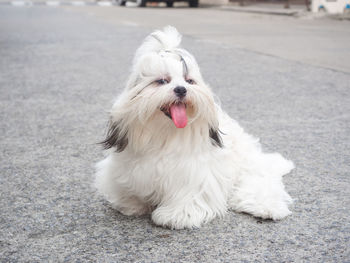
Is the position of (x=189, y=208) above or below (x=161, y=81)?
below

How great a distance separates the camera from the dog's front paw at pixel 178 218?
276 cm

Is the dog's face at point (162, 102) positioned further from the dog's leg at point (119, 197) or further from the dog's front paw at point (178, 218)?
the dog's front paw at point (178, 218)

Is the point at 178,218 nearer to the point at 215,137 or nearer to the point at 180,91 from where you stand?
the point at 215,137

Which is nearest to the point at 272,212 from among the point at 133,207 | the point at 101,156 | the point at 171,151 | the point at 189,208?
the point at 189,208

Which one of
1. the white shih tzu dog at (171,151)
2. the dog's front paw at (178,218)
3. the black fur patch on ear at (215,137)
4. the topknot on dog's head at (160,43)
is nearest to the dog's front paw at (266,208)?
the white shih tzu dog at (171,151)

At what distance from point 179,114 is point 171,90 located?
5.3 inches

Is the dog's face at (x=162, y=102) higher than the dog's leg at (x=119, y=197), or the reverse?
the dog's face at (x=162, y=102)

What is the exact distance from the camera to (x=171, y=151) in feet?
8.99

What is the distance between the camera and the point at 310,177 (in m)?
3.54

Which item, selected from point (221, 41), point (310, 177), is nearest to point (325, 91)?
point (310, 177)

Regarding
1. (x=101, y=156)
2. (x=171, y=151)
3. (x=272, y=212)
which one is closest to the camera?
(x=171, y=151)

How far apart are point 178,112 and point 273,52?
7441mm

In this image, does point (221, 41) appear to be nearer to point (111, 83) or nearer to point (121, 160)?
point (111, 83)

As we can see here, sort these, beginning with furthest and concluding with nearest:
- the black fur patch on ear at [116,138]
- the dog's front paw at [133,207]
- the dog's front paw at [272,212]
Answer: the dog's front paw at [133,207], the dog's front paw at [272,212], the black fur patch on ear at [116,138]
